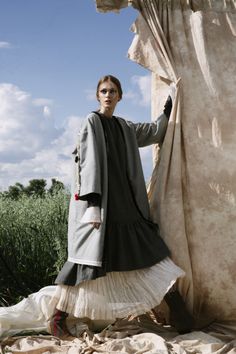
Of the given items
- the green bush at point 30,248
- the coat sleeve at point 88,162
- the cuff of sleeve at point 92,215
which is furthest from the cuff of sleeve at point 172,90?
the green bush at point 30,248

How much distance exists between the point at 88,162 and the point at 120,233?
0.50m

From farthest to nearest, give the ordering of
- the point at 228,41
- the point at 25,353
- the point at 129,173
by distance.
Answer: the point at 228,41, the point at 129,173, the point at 25,353

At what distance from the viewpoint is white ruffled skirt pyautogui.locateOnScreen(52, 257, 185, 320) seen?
310 cm

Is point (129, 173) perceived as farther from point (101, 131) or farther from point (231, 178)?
point (231, 178)

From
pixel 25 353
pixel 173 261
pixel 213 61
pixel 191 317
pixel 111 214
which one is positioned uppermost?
pixel 213 61

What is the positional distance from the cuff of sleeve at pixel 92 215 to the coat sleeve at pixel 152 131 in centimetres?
67

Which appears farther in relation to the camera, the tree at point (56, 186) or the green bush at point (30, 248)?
the tree at point (56, 186)

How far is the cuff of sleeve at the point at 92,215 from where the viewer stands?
10.1 ft

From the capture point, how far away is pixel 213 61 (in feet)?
11.5

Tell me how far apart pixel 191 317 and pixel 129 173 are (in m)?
1.05

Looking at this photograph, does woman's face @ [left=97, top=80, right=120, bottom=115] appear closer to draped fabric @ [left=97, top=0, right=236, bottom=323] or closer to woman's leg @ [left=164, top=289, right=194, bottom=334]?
draped fabric @ [left=97, top=0, right=236, bottom=323]

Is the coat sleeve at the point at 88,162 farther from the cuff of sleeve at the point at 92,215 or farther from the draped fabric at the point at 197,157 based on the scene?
the draped fabric at the point at 197,157

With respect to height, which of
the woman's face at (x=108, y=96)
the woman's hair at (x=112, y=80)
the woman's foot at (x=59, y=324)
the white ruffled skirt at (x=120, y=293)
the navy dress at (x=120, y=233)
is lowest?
the woman's foot at (x=59, y=324)

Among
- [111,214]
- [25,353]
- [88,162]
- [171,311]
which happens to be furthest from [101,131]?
[25,353]
